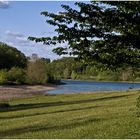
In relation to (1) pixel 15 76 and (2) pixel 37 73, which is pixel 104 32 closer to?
(1) pixel 15 76

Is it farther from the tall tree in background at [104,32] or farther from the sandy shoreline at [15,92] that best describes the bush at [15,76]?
the tall tree in background at [104,32]

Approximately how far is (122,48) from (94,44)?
2.38 ft

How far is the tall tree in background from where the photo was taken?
11852 millimetres

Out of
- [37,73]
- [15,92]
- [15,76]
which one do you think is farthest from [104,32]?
[37,73]

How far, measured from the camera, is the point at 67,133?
1420 cm

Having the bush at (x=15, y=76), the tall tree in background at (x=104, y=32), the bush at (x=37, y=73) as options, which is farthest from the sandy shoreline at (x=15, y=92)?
the tall tree in background at (x=104, y=32)

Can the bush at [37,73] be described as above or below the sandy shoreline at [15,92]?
above

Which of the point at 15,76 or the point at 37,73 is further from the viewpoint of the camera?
the point at 37,73

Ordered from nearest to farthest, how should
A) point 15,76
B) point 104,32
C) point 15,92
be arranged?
point 104,32
point 15,92
point 15,76

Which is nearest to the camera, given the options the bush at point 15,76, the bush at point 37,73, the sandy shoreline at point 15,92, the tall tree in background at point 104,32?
the tall tree in background at point 104,32

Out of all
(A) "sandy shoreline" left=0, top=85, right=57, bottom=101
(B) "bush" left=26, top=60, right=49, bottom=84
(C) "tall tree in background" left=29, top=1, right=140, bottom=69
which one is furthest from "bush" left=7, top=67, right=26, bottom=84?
(C) "tall tree in background" left=29, top=1, right=140, bottom=69

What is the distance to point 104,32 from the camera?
12273mm

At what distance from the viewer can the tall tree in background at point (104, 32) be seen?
38.9ft

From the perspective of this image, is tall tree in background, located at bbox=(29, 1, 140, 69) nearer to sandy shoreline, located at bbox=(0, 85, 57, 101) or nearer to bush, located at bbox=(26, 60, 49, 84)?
sandy shoreline, located at bbox=(0, 85, 57, 101)
